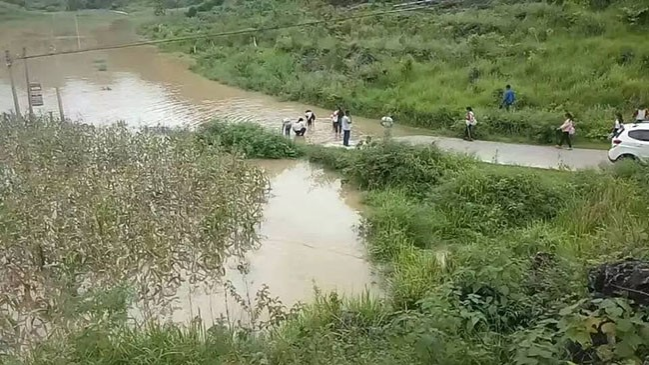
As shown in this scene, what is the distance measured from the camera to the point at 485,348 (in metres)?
6.03

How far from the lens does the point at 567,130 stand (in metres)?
16.8

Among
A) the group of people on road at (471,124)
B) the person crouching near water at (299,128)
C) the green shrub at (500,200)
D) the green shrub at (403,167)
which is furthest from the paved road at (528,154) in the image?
the person crouching near water at (299,128)

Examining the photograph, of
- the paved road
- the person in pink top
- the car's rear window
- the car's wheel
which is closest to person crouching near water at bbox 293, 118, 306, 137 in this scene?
the paved road

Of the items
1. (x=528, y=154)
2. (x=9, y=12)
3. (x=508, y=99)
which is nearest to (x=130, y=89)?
(x=508, y=99)

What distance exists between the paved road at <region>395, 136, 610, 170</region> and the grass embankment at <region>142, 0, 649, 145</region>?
29.6 inches

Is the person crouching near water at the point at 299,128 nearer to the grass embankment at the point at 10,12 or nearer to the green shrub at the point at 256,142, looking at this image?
the green shrub at the point at 256,142

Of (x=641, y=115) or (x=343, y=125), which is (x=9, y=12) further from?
(x=641, y=115)

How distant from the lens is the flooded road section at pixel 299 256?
9906 mm

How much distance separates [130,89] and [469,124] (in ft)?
52.1

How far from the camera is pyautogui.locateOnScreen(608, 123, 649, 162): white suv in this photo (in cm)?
1427

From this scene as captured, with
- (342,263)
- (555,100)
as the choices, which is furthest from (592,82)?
(342,263)

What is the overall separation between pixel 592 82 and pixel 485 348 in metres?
16.4

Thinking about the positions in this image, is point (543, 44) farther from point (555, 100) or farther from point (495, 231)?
point (495, 231)

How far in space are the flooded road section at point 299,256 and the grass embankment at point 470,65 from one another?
6.15 meters
